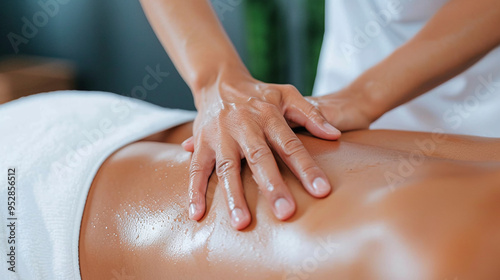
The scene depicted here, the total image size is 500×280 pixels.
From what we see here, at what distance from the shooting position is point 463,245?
634 millimetres

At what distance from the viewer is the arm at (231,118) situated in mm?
815

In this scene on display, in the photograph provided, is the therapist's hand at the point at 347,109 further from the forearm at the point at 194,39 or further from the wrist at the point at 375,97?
the forearm at the point at 194,39

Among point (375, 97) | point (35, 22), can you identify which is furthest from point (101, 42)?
point (375, 97)

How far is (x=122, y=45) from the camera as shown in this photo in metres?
3.89

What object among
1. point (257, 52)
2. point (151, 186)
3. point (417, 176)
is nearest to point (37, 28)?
point (257, 52)

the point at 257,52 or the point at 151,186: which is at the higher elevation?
the point at 151,186

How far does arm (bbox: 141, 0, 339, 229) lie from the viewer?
0.81 m

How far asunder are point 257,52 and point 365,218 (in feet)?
Answer: 8.66

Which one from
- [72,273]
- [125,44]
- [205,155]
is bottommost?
[125,44]

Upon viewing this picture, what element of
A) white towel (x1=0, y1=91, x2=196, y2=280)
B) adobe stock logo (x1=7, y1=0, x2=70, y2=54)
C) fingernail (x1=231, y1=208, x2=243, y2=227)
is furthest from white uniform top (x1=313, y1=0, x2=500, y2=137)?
adobe stock logo (x1=7, y1=0, x2=70, y2=54)

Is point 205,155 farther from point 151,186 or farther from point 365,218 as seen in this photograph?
point 365,218

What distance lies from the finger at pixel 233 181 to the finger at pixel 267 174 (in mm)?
21

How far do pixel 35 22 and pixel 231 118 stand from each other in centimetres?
346

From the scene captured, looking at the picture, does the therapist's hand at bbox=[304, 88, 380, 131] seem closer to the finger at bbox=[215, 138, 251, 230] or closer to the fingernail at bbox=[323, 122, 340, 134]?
the fingernail at bbox=[323, 122, 340, 134]
